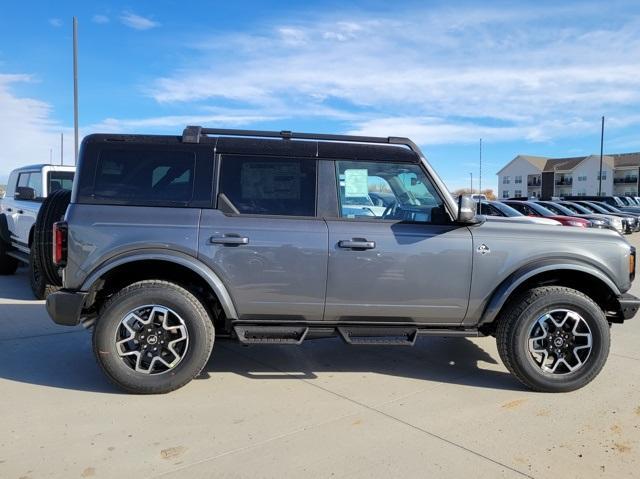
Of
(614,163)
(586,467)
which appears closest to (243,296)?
(586,467)

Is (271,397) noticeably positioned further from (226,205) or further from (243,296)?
(226,205)

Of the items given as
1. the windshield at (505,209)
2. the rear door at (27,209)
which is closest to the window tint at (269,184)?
the rear door at (27,209)

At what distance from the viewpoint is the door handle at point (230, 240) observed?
4.08m

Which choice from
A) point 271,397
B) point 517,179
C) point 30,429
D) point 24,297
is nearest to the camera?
point 30,429

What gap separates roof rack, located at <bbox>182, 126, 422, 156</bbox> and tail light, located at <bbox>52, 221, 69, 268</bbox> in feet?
3.71

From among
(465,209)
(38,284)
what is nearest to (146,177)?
(465,209)

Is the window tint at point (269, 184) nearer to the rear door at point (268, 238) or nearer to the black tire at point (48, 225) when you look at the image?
the rear door at point (268, 238)

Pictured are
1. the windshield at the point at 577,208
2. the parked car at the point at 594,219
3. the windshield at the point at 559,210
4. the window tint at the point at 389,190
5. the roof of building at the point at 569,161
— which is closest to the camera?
the window tint at the point at 389,190

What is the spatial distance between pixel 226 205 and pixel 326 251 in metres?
0.87

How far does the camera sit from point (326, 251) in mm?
4141

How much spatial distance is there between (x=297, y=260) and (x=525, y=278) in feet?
5.94

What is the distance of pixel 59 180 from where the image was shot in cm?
912

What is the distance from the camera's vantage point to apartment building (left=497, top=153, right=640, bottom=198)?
80.1 m

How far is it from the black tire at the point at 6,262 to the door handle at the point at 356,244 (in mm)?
7770
